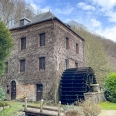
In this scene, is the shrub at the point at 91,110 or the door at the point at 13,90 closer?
the shrub at the point at 91,110

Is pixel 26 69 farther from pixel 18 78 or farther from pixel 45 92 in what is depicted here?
pixel 45 92

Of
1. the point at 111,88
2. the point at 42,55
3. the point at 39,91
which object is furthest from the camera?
the point at 42,55

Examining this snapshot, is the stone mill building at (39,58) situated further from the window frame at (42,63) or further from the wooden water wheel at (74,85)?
the wooden water wheel at (74,85)

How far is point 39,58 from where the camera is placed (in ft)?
62.5

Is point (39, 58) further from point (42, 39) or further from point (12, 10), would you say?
point (12, 10)

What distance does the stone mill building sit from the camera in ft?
59.4

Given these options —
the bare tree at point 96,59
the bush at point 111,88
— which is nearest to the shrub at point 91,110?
the bush at point 111,88

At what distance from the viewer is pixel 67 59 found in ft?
66.1

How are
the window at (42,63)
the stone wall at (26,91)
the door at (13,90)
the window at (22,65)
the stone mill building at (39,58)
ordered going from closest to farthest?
the stone mill building at (39,58) → the stone wall at (26,91) → the window at (42,63) → the door at (13,90) → the window at (22,65)

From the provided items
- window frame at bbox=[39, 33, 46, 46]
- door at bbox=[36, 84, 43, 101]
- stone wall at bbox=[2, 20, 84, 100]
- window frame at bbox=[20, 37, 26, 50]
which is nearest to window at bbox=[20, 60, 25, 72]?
stone wall at bbox=[2, 20, 84, 100]

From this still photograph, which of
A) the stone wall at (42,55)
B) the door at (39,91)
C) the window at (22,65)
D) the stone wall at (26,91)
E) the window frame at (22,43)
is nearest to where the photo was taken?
the stone wall at (42,55)

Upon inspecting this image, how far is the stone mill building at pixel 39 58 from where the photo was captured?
18.1m

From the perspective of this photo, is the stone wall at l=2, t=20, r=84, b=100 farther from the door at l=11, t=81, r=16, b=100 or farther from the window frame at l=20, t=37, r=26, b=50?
the door at l=11, t=81, r=16, b=100

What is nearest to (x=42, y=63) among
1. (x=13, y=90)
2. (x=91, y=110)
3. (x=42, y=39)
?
(x=42, y=39)
